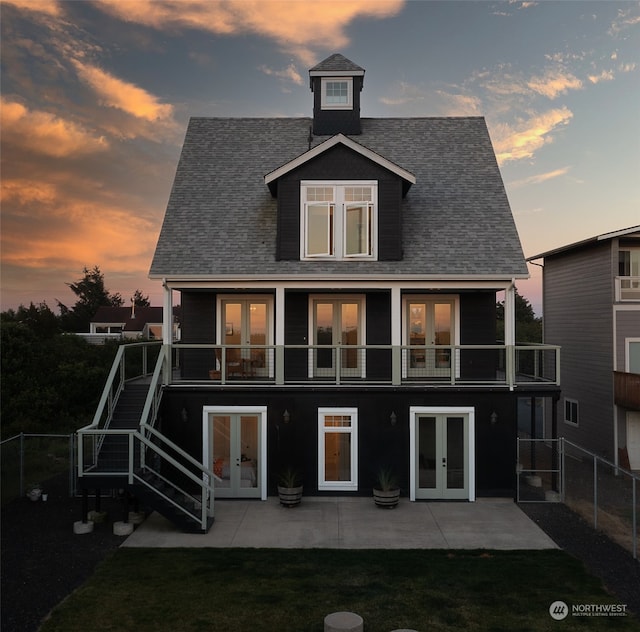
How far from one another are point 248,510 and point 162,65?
57.2ft

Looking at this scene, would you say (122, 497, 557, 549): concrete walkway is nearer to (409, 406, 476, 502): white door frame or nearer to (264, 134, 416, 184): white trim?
(409, 406, 476, 502): white door frame

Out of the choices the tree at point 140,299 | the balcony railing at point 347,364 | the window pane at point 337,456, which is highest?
the tree at point 140,299

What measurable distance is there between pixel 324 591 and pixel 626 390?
14222 millimetres

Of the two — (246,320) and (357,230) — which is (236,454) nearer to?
(246,320)

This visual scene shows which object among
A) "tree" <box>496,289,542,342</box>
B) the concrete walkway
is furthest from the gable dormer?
"tree" <box>496,289,542,342</box>

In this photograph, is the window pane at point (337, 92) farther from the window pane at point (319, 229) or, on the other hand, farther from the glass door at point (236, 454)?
the glass door at point (236, 454)

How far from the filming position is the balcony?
699 inches

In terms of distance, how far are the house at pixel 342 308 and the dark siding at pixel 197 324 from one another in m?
0.05

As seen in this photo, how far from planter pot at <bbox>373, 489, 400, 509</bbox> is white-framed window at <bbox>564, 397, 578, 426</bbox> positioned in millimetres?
11837

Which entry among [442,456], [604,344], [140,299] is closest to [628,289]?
[604,344]

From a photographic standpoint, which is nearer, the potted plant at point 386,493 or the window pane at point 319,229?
→ the potted plant at point 386,493

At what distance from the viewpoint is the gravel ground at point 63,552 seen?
8.75m

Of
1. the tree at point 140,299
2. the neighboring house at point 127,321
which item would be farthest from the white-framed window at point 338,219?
the tree at point 140,299

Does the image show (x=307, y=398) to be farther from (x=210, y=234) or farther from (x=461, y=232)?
(x=461, y=232)
